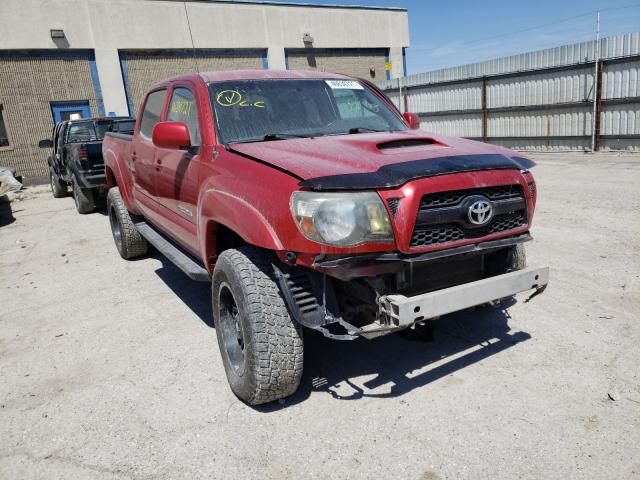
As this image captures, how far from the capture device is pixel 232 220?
2.95 m

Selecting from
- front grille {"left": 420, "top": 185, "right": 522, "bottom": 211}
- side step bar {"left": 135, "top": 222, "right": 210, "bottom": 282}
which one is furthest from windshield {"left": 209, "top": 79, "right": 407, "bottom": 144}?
front grille {"left": 420, "top": 185, "right": 522, "bottom": 211}

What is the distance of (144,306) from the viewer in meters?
4.80

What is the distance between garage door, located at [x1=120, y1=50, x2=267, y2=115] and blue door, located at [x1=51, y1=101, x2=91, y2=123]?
173 centimetres

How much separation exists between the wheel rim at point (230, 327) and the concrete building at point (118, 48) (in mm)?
16076

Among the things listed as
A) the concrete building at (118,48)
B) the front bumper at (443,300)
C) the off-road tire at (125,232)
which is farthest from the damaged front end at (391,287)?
the concrete building at (118,48)

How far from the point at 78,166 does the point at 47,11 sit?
42.9 feet

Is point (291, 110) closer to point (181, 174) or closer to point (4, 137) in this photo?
point (181, 174)

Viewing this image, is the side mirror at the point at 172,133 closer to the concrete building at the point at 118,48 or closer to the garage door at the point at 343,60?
the concrete building at the point at 118,48

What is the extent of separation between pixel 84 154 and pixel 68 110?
499 inches

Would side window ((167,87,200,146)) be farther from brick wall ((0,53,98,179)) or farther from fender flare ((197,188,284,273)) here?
brick wall ((0,53,98,179))

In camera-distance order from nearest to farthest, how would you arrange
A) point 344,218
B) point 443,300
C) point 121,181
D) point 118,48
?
1. point 344,218
2. point 443,300
3. point 121,181
4. point 118,48

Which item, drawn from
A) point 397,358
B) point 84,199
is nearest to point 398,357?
point 397,358

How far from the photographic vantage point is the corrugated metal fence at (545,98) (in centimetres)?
1337

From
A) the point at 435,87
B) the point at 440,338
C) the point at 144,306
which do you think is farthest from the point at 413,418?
the point at 435,87
